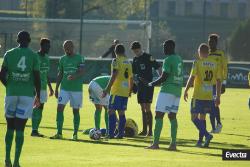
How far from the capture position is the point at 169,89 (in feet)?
65.6

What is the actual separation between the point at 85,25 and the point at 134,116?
3320cm

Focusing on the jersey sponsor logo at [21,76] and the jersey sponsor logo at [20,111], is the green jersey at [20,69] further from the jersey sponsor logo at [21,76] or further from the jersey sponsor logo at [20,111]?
the jersey sponsor logo at [20,111]

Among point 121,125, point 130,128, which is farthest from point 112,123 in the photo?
point 130,128

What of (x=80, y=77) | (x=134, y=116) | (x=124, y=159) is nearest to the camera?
(x=124, y=159)

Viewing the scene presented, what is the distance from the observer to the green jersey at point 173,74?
19.8 meters

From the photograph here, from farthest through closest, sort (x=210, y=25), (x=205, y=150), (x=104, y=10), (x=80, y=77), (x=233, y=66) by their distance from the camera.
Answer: (x=210, y=25) → (x=104, y=10) → (x=233, y=66) → (x=80, y=77) → (x=205, y=150)

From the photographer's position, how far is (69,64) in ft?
72.4

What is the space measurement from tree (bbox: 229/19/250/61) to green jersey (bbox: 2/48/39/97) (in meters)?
57.2

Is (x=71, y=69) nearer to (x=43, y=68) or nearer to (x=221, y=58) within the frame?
(x=43, y=68)

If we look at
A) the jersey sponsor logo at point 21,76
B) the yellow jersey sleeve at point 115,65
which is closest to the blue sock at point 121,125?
the yellow jersey sleeve at point 115,65

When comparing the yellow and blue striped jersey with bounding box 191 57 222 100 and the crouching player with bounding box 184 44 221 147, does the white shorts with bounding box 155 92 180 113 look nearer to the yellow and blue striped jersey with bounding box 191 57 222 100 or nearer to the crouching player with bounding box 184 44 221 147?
the crouching player with bounding box 184 44 221 147

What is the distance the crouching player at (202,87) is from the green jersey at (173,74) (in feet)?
2.50

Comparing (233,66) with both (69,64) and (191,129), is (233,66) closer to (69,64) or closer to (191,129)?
(191,129)

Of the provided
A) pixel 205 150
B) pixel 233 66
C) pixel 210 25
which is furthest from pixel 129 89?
pixel 210 25
